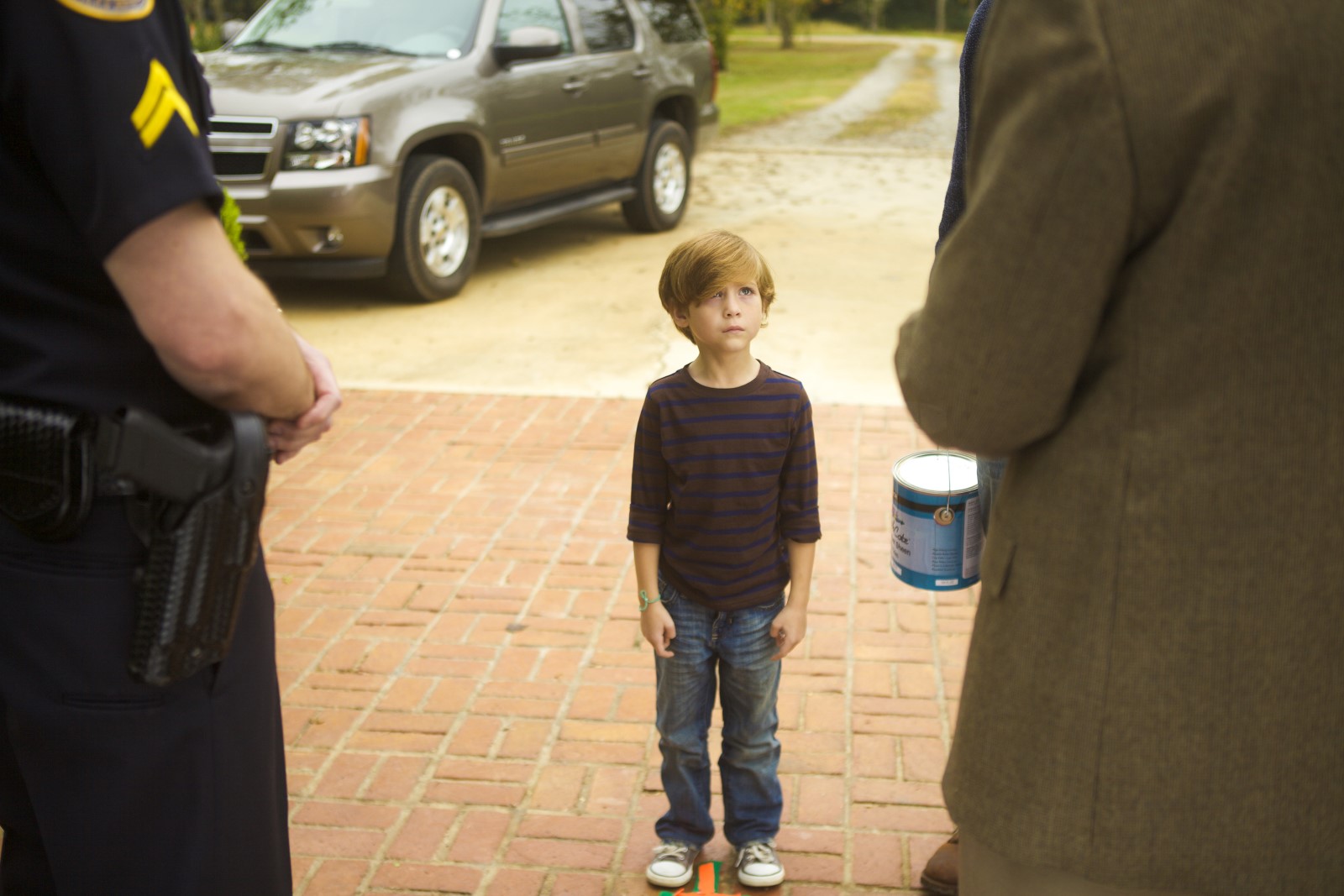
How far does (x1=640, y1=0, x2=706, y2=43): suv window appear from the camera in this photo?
1027 centimetres

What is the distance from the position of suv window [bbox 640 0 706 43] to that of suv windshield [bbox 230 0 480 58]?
6.78ft

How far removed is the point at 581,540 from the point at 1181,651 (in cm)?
342

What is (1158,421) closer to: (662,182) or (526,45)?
(526,45)

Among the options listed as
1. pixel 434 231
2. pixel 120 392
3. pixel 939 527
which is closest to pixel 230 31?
pixel 434 231

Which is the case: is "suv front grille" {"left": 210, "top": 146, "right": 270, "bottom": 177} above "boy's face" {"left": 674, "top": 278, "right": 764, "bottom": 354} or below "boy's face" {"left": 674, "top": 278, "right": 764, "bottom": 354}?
below

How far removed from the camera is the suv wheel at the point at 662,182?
397 inches

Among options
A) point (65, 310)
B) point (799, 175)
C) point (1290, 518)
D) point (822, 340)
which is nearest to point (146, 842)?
point (65, 310)

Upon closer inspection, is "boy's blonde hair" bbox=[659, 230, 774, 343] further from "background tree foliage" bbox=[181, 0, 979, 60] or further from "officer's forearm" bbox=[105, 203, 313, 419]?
"background tree foliage" bbox=[181, 0, 979, 60]

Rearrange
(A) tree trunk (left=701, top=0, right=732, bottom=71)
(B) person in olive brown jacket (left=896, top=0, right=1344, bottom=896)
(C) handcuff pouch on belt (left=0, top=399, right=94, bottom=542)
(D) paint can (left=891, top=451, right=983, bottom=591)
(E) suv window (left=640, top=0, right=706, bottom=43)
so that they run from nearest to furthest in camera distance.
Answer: (B) person in olive brown jacket (left=896, top=0, right=1344, bottom=896) → (C) handcuff pouch on belt (left=0, top=399, right=94, bottom=542) → (D) paint can (left=891, top=451, right=983, bottom=591) → (E) suv window (left=640, top=0, right=706, bottom=43) → (A) tree trunk (left=701, top=0, right=732, bottom=71)

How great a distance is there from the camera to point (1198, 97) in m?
1.35

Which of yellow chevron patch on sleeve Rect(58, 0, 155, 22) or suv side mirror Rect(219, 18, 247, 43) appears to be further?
suv side mirror Rect(219, 18, 247, 43)

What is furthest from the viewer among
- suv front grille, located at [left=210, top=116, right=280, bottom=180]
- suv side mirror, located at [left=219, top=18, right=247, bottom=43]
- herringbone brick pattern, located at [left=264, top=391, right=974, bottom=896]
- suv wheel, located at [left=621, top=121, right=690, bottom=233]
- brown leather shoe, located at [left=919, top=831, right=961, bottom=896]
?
A: suv wheel, located at [left=621, top=121, right=690, bottom=233]

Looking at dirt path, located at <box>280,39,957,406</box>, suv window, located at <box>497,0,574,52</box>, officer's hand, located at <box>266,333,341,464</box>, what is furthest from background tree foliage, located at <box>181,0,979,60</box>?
officer's hand, located at <box>266,333,341,464</box>

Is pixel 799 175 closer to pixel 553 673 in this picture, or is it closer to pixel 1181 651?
pixel 553 673
